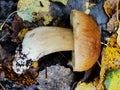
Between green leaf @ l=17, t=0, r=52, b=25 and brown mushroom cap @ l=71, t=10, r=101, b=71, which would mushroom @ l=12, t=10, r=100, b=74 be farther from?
green leaf @ l=17, t=0, r=52, b=25

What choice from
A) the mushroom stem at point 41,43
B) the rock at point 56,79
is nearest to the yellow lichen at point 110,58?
the rock at point 56,79

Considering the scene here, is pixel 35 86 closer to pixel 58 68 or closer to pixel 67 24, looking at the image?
pixel 58 68

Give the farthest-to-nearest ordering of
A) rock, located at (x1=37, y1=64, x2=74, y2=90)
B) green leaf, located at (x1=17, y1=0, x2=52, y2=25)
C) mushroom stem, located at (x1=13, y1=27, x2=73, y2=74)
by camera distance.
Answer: rock, located at (x1=37, y1=64, x2=74, y2=90)
green leaf, located at (x1=17, y1=0, x2=52, y2=25)
mushroom stem, located at (x1=13, y1=27, x2=73, y2=74)

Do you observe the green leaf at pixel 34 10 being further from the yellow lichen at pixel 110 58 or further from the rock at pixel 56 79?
the yellow lichen at pixel 110 58

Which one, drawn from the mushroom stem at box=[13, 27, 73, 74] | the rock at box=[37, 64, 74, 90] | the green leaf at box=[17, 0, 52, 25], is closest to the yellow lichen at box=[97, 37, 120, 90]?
the rock at box=[37, 64, 74, 90]

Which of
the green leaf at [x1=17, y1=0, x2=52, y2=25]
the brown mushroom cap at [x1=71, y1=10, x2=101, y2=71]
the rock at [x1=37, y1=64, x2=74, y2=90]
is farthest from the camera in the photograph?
the rock at [x1=37, y1=64, x2=74, y2=90]

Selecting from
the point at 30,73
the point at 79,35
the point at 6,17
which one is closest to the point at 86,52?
the point at 79,35

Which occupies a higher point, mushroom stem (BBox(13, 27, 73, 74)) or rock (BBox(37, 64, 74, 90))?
mushroom stem (BBox(13, 27, 73, 74))
